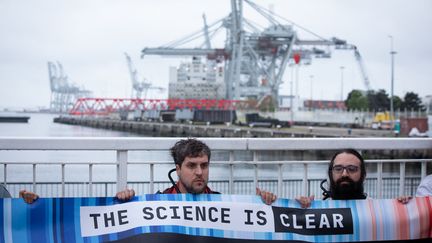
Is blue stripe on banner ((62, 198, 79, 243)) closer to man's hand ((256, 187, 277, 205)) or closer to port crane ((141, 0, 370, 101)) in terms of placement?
man's hand ((256, 187, 277, 205))

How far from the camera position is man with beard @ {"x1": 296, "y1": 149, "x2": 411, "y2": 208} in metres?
3.05

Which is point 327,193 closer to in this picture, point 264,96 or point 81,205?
point 81,205

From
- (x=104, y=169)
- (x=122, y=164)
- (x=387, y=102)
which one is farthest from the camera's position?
(x=387, y=102)

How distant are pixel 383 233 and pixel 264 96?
237 ft

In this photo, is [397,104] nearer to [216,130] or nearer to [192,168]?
[216,130]

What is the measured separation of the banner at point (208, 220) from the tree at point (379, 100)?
67.5 metres

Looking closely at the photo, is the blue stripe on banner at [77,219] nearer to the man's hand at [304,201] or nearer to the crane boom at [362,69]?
the man's hand at [304,201]

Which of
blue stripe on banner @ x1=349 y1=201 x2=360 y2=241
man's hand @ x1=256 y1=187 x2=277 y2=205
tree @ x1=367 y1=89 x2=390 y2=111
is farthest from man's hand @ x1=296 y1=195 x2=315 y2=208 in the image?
tree @ x1=367 y1=89 x2=390 y2=111

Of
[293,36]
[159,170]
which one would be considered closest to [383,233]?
[159,170]

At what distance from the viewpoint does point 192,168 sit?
2934 mm

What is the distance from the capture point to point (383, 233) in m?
3.14

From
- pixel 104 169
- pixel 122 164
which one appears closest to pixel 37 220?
pixel 122 164

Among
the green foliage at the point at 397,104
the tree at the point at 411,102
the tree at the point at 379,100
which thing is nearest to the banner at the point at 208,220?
the tree at the point at 411,102

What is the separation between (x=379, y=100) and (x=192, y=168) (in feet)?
230
